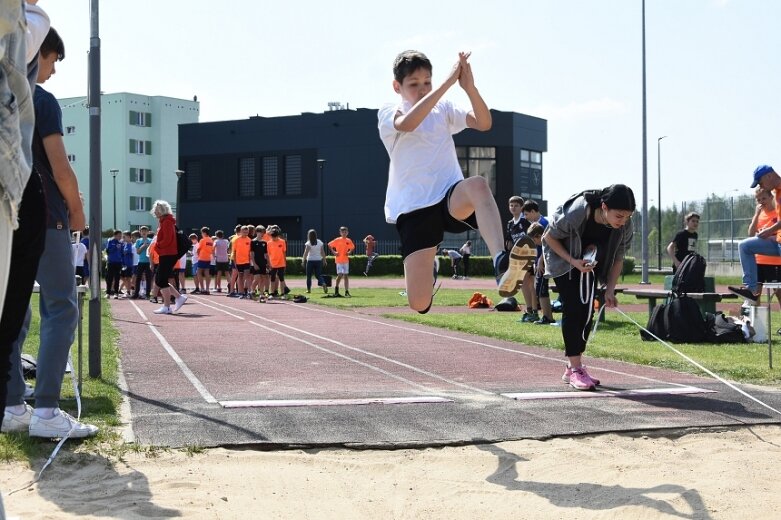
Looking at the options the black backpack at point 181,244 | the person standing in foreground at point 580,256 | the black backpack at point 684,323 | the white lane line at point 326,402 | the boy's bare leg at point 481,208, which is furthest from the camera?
the black backpack at point 181,244

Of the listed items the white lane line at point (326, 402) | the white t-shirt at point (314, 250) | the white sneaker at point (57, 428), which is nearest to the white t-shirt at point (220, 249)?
the white t-shirt at point (314, 250)

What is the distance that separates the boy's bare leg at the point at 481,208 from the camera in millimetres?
5672

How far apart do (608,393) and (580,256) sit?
1.08m

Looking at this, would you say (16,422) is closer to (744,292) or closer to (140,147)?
(744,292)

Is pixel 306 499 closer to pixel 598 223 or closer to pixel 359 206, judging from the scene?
pixel 598 223

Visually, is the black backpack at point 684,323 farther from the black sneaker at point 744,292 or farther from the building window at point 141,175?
the building window at point 141,175

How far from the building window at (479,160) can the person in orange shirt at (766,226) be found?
42.6 m

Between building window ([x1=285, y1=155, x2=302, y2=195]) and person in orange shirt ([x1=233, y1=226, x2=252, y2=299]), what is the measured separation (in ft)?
105

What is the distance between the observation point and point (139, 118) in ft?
260

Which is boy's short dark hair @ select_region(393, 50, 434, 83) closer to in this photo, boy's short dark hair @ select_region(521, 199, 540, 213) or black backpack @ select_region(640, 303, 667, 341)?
black backpack @ select_region(640, 303, 667, 341)

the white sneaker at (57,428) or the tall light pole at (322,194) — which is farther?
the tall light pole at (322,194)

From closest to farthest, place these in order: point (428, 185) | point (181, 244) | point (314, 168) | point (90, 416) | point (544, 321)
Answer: point (90, 416)
point (428, 185)
point (544, 321)
point (181, 244)
point (314, 168)

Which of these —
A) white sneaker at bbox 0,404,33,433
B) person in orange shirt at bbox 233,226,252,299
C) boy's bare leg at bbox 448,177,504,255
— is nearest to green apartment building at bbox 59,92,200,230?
person in orange shirt at bbox 233,226,252,299

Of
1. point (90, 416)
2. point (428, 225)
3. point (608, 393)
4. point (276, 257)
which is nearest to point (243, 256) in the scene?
point (276, 257)
